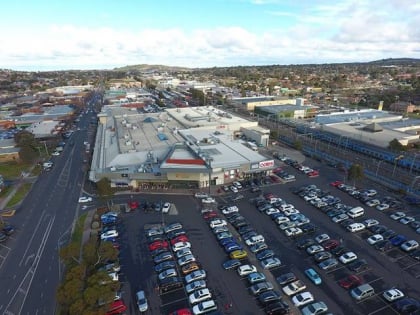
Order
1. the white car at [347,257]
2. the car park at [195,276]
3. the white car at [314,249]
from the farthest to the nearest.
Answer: the white car at [314,249], the white car at [347,257], the car park at [195,276]

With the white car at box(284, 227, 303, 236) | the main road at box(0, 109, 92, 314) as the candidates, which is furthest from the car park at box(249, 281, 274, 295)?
the main road at box(0, 109, 92, 314)

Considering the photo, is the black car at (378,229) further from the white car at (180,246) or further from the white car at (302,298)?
the white car at (180,246)

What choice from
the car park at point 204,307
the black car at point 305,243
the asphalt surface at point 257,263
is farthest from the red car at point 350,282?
the car park at point 204,307

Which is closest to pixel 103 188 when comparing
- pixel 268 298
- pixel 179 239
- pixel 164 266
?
pixel 179 239

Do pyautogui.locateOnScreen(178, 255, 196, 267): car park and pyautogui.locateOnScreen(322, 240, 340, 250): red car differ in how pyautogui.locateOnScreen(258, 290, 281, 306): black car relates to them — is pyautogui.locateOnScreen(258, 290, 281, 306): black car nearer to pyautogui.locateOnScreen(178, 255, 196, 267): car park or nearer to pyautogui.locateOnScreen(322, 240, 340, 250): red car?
pyautogui.locateOnScreen(178, 255, 196, 267): car park

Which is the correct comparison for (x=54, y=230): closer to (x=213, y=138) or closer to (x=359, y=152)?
(x=213, y=138)

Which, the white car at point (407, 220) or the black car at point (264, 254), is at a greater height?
the white car at point (407, 220)

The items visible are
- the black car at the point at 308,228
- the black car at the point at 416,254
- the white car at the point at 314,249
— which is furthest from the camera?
the black car at the point at 308,228
